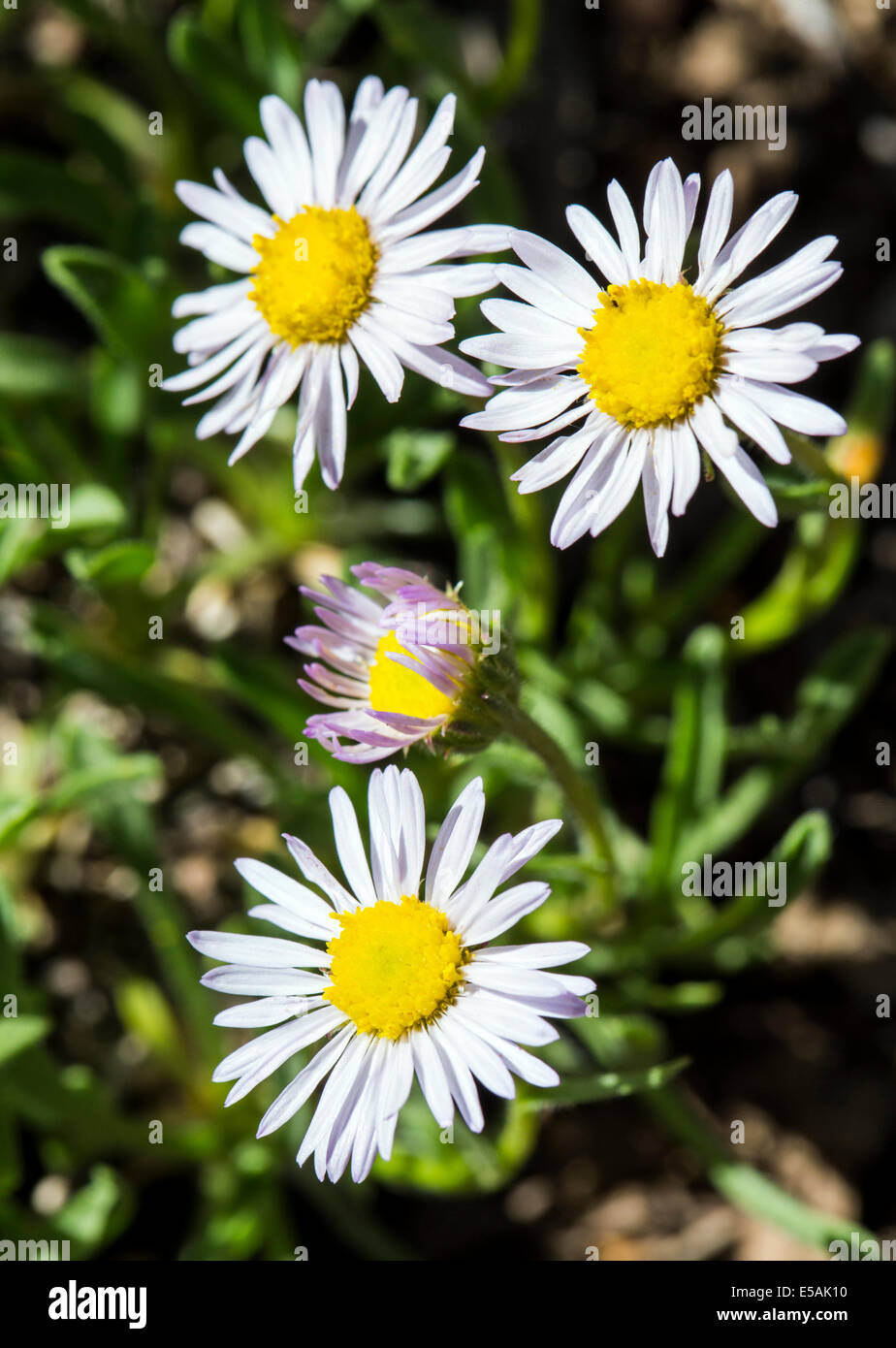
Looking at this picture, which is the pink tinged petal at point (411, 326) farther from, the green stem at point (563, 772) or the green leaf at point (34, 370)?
the green leaf at point (34, 370)

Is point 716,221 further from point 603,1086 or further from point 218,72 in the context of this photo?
point 218,72

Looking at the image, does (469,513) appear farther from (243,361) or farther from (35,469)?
(35,469)

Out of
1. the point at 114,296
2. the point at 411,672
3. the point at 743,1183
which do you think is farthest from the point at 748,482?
the point at 114,296

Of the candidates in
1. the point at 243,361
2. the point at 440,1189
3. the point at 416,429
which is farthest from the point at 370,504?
the point at 440,1189

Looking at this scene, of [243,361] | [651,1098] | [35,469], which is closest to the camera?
[243,361]

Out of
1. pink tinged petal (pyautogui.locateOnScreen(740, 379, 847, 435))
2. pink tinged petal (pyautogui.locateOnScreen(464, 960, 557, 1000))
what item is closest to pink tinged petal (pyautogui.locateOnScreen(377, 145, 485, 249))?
pink tinged petal (pyautogui.locateOnScreen(740, 379, 847, 435))

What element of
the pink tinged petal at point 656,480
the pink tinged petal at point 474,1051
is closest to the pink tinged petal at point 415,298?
the pink tinged petal at point 656,480
